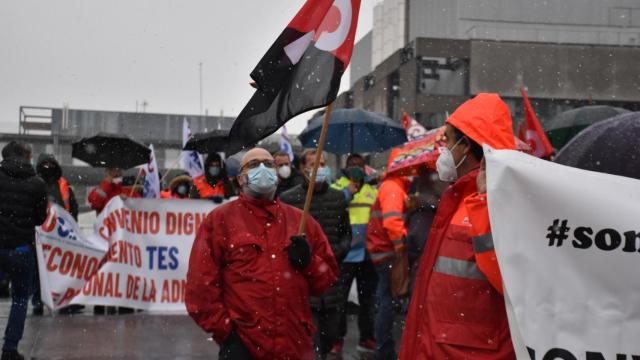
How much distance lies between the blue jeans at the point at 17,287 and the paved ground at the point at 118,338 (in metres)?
0.45

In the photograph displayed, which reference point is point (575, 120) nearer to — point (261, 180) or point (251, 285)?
point (261, 180)

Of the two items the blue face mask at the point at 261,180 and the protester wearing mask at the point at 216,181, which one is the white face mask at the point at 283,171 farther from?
the blue face mask at the point at 261,180

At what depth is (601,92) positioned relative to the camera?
143 ft

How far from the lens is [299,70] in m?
4.43

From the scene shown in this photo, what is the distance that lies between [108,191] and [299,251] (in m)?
7.67

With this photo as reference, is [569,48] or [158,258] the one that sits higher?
[569,48]

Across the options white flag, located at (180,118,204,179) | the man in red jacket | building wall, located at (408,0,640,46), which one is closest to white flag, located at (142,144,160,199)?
white flag, located at (180,118,204,179)

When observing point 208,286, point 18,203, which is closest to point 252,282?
point 208,286

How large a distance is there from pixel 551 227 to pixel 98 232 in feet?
30.1

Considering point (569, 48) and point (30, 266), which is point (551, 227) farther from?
point (569, 48)

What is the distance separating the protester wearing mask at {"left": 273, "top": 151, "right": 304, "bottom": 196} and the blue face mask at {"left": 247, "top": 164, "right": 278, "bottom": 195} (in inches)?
123

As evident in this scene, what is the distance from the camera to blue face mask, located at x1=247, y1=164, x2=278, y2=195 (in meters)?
4.93

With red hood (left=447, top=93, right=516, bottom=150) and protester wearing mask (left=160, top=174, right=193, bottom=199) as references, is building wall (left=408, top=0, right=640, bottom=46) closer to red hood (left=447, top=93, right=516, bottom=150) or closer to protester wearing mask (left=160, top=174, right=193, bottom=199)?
protester wearing mask (left=160, top=174, right=193, bottom=199)

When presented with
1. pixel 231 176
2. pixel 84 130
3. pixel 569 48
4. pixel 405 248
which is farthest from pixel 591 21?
pixel 405 248
